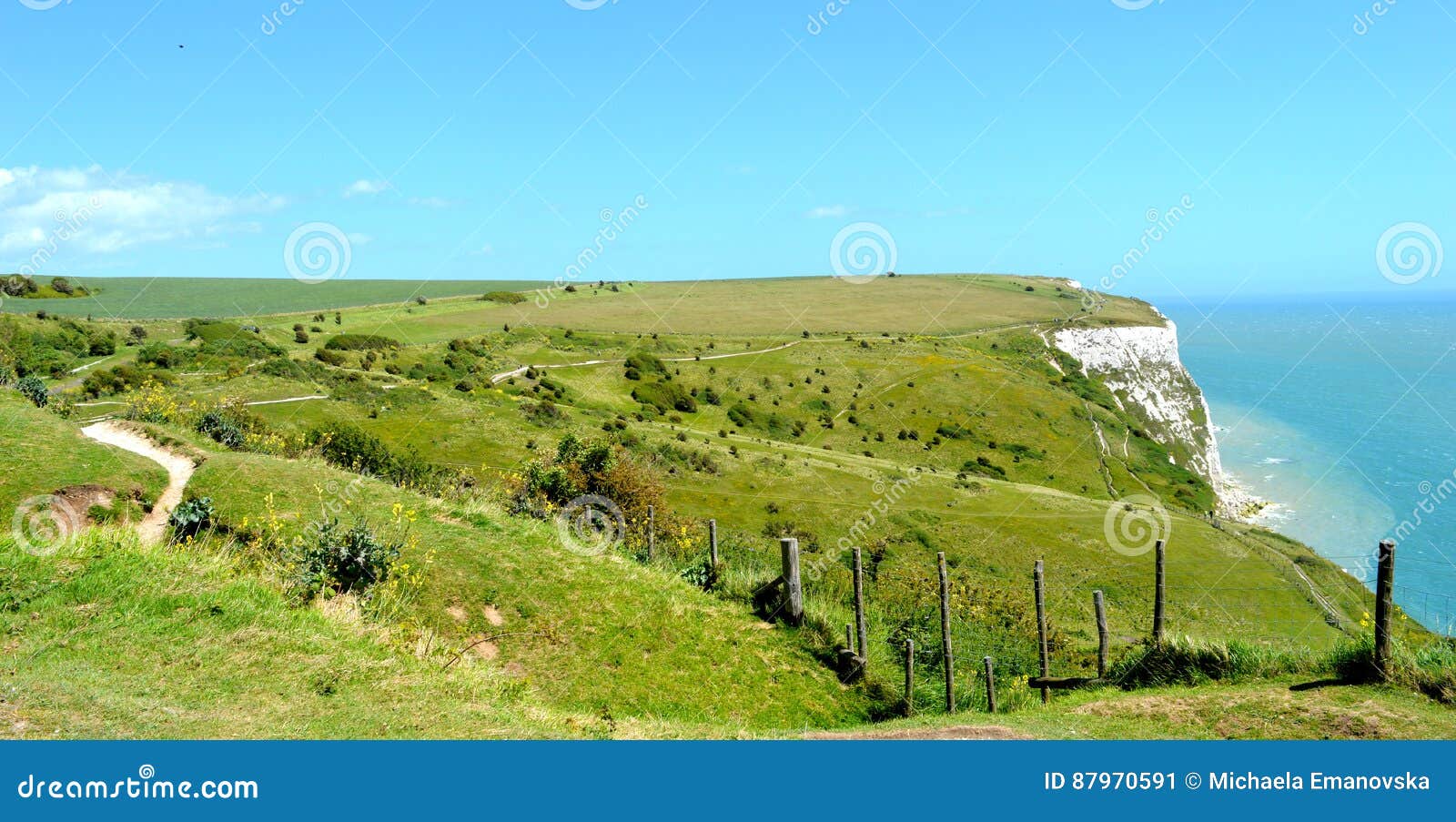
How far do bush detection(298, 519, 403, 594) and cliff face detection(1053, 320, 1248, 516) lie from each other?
114m

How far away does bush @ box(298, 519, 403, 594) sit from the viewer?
543 inches

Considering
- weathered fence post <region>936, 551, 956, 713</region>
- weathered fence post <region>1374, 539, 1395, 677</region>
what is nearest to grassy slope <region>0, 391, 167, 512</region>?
weathered fence post <region>936, 551, 956, 713</region>

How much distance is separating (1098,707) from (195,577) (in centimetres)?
1274

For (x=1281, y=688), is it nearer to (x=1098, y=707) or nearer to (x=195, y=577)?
(x=1098, y=707)

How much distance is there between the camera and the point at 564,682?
13945 mm

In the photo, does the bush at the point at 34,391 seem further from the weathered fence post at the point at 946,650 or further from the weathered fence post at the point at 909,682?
the weathered fence post at the point at 946,650

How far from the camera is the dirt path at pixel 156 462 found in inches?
637

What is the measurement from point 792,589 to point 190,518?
11.2m

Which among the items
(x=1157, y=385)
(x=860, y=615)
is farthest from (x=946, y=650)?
(x=1157, y=385)

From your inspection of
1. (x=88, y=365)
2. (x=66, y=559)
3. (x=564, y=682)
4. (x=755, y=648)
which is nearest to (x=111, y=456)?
(x=66, y=559)

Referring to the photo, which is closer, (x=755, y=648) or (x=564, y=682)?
(x=564, y=682)

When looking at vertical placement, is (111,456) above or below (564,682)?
above

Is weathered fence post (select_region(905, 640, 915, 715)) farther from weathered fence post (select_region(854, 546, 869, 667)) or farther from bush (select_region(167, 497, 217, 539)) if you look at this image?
bush (select_region(167, 497, 217, 539))

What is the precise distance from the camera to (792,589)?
17.4 meters
